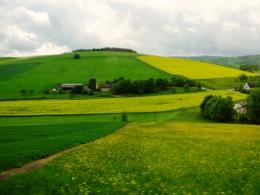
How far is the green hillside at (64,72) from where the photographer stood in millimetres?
137625

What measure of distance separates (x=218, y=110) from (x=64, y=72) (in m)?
84.3

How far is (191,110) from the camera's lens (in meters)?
92.9

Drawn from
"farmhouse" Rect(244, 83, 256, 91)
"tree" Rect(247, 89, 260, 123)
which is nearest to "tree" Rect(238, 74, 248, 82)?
"farmhouse" Rect(244, 83, 256, 91)

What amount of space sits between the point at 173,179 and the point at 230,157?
8837 millimetres

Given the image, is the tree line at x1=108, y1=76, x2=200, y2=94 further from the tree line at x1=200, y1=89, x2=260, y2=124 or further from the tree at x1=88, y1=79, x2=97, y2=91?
the tree line at x1=200, y1=89, x2=260, y2=124

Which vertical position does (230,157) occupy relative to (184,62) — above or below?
below

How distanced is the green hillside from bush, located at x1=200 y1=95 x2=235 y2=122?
51.3m

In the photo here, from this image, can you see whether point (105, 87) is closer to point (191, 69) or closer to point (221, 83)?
point (221, 83)

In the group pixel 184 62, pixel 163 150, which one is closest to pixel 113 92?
pixel 184 62

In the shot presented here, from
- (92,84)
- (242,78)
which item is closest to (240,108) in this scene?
(92,84)

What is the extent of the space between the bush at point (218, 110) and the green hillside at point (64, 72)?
5132 centimetres

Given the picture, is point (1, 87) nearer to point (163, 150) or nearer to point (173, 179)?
point (163, 150)

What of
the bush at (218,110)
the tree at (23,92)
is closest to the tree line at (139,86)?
the tree at (23,92)

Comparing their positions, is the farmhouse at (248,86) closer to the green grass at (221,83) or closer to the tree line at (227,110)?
the green grass at (221,83)
